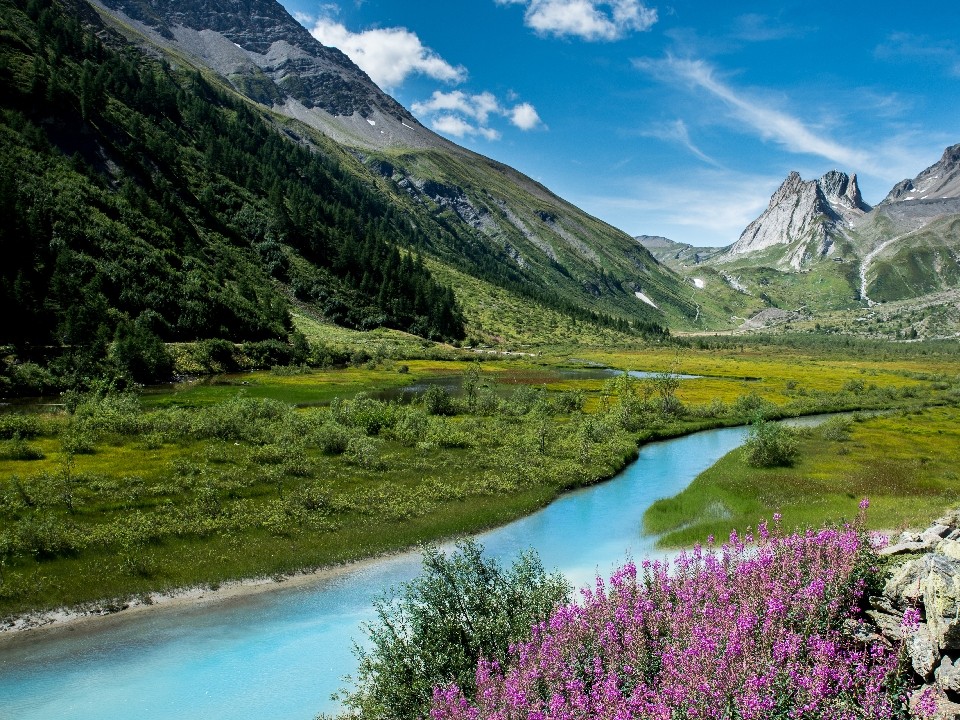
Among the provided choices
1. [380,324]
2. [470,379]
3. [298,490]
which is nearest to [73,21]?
[380,324]

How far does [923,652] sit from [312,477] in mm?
Result: 35049

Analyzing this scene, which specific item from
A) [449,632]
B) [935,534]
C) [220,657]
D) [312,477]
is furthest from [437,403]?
[935,534]

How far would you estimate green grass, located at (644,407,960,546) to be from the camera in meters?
33.1

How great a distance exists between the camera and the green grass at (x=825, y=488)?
33.1 m

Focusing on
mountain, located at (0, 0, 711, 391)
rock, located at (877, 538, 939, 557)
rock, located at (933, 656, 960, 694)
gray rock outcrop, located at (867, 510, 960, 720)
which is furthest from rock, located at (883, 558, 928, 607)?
mountain, located at (0, 0, 711, 391)

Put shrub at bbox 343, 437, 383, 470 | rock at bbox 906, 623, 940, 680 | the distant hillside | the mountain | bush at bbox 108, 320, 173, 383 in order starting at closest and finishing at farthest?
rock at bbox 906, 623, 940, 680 < shrub at bbox 343, 437, 383, 470 < bush at bbox 108, 320, 173, 383 < the mountain < the distant hillside

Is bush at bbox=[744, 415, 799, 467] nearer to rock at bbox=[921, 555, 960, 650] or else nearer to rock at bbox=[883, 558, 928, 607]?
rock at bbox=[883, 558, 928, 607]

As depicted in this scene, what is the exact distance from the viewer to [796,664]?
9008 millimetres

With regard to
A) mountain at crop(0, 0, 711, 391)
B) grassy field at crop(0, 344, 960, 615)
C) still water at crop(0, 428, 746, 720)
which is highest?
mountain at crop(0, 0, 711, 391)

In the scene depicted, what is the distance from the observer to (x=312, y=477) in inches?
1524

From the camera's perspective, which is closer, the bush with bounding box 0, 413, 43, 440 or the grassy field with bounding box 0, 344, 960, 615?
the grassy field with bounding box 0, 344, 960, 615

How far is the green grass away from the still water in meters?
7.81

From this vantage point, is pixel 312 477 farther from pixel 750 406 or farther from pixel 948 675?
pixel 750 406

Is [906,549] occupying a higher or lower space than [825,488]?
higher
